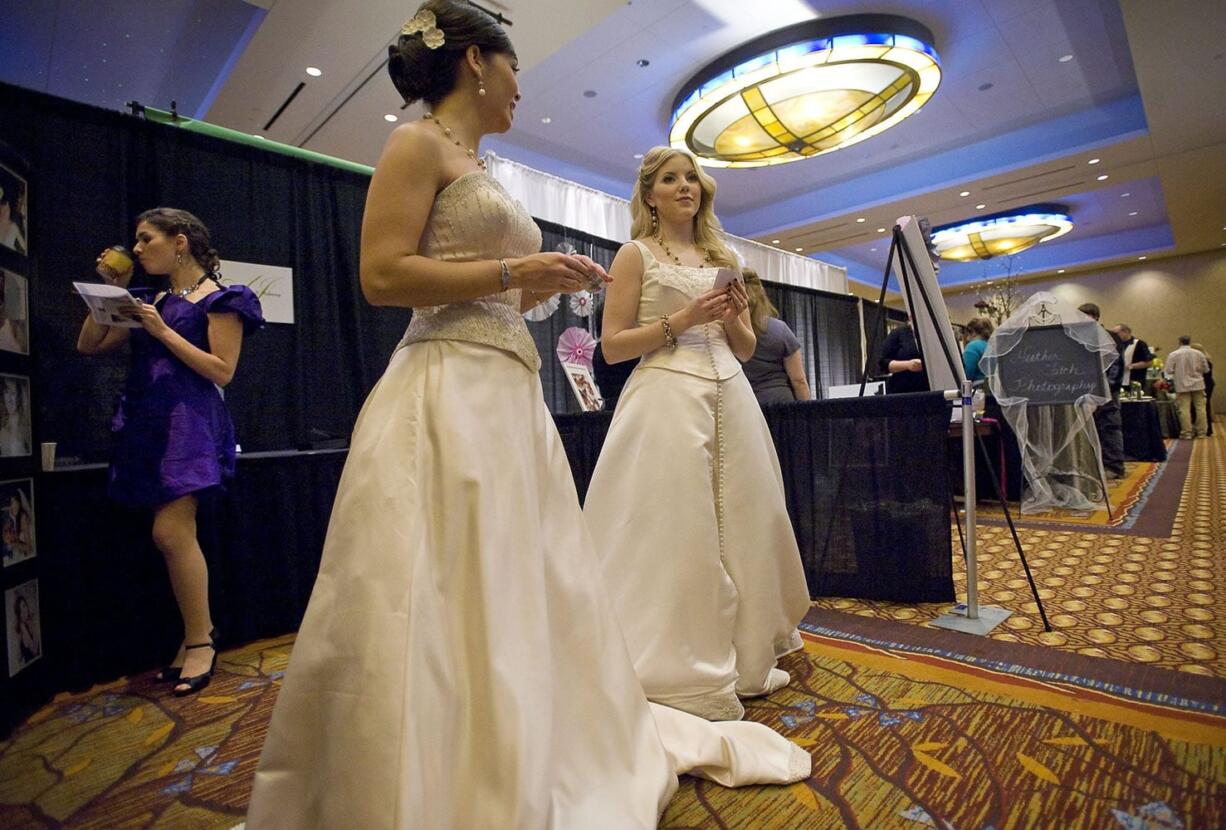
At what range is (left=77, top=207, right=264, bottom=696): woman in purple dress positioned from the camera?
7.35 ft

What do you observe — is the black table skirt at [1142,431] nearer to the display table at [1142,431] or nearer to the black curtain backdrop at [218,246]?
the display table at [1142,431]

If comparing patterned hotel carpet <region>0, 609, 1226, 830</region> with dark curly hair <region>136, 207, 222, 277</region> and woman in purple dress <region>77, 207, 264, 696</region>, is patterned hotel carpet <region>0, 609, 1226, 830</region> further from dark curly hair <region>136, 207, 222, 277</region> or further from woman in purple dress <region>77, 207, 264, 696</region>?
dark curly hair <region>136, 207, 222, 277</region>

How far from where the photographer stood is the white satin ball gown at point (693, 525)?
1.74 metres

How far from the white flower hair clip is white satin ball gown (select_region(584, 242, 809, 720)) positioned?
0.92 m

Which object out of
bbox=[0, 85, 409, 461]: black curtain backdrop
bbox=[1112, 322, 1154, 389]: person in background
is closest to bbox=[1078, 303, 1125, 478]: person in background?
bbox=[1112, 322, 1154, 389]: person in background

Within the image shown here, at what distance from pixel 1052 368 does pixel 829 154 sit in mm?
5542

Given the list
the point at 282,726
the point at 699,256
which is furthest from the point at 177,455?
the point at 699,256

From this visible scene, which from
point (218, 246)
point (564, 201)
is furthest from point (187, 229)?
point (564, 201)

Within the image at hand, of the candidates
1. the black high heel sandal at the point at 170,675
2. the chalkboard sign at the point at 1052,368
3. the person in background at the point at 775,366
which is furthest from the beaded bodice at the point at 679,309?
the chalkboard sign at the point at 1052,368

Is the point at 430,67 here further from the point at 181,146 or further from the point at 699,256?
the point at 181,146

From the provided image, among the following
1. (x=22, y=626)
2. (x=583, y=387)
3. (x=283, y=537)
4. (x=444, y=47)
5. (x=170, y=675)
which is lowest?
(x=170, y=675)

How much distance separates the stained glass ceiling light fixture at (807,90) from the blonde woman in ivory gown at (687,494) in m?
4.74

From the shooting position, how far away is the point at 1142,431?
794 centimetres

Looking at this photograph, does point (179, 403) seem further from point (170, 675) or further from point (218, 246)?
point (218, 246)
